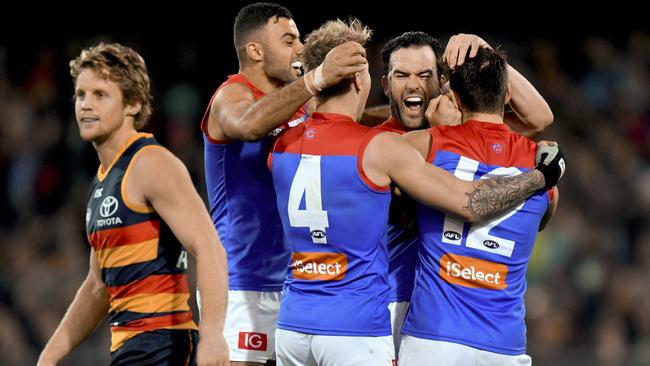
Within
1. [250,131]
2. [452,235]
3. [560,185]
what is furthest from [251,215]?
[560,185]

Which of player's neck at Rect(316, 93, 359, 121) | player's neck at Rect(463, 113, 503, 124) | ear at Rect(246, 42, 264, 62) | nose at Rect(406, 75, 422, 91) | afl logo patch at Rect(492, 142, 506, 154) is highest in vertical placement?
ear at Rect(246, 42, 264, 62)

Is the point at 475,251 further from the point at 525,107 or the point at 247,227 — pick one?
the point at 247,227

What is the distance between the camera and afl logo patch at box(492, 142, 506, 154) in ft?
17.2

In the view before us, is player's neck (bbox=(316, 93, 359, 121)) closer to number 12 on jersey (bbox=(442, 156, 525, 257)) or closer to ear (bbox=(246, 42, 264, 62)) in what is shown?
number 12 on jersey (bbox=(442, 156, 525, 257))

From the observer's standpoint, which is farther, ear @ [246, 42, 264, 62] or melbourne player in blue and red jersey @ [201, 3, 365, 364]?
ear @ [246, 42, 264, 62]

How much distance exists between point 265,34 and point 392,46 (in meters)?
0.80

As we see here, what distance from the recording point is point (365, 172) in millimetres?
5074

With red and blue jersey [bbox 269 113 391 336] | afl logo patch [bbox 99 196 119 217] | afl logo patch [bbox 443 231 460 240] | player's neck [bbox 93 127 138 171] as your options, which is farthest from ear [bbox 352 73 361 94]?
afl logo patch [bbox 99 196 119 217]

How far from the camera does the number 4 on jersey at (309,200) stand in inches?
203

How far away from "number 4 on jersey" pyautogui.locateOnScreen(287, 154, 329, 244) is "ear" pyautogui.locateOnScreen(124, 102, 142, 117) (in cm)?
95

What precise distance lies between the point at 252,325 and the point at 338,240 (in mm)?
1145

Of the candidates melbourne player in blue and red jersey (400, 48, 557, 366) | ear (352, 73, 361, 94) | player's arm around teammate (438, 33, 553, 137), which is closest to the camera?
melbourne player in blue and red jersey (400, 48, 557, 366)

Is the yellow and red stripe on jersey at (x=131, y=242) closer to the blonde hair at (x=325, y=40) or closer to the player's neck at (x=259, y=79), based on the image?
the blonde hair at (x=325, y=40)

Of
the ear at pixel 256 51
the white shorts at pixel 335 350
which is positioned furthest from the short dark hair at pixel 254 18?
the white shorts at pixel 335 350
